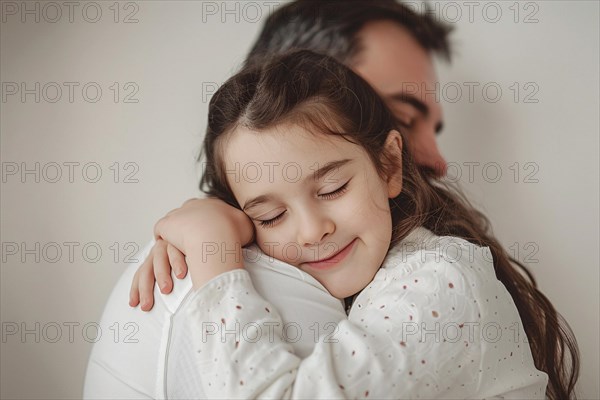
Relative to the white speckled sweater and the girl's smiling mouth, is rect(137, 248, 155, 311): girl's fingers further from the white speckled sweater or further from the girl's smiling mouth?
the girl's smiling mouth

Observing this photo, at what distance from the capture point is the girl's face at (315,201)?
3.67 feet

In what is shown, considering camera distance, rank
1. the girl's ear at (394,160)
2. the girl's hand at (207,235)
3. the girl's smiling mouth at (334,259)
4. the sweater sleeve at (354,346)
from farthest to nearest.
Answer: the girl's ear at (394,160) → the girl's smiling mouth at (334,259) → the girl's hand at (207,235) → the sweater sleeve at (354,346)

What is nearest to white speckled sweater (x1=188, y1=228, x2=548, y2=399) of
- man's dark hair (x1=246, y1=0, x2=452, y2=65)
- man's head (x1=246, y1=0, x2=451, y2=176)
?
man's head (x1=246, y1=0, x2=451, y2=176)

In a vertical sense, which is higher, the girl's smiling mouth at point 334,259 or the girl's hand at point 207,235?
the girl's hand at point 207,235

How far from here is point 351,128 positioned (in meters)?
1.21

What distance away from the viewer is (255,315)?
3.22 feet

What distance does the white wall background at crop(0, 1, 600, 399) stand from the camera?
173 cm

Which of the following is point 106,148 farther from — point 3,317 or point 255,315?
point 255,315

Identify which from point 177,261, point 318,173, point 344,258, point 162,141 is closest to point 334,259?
point 344,258

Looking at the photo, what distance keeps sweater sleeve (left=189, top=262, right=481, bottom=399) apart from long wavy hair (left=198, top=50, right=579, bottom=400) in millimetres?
265

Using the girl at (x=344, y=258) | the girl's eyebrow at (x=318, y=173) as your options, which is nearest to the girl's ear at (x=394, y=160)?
the girl at (x=344, y=258)

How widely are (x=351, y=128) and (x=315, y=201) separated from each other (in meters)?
0.18

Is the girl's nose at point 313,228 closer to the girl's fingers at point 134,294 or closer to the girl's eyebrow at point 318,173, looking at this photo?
the girl's eyebrow at point 318,173

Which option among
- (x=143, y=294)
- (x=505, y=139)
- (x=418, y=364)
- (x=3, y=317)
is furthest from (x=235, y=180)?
(x=505, y=139)
